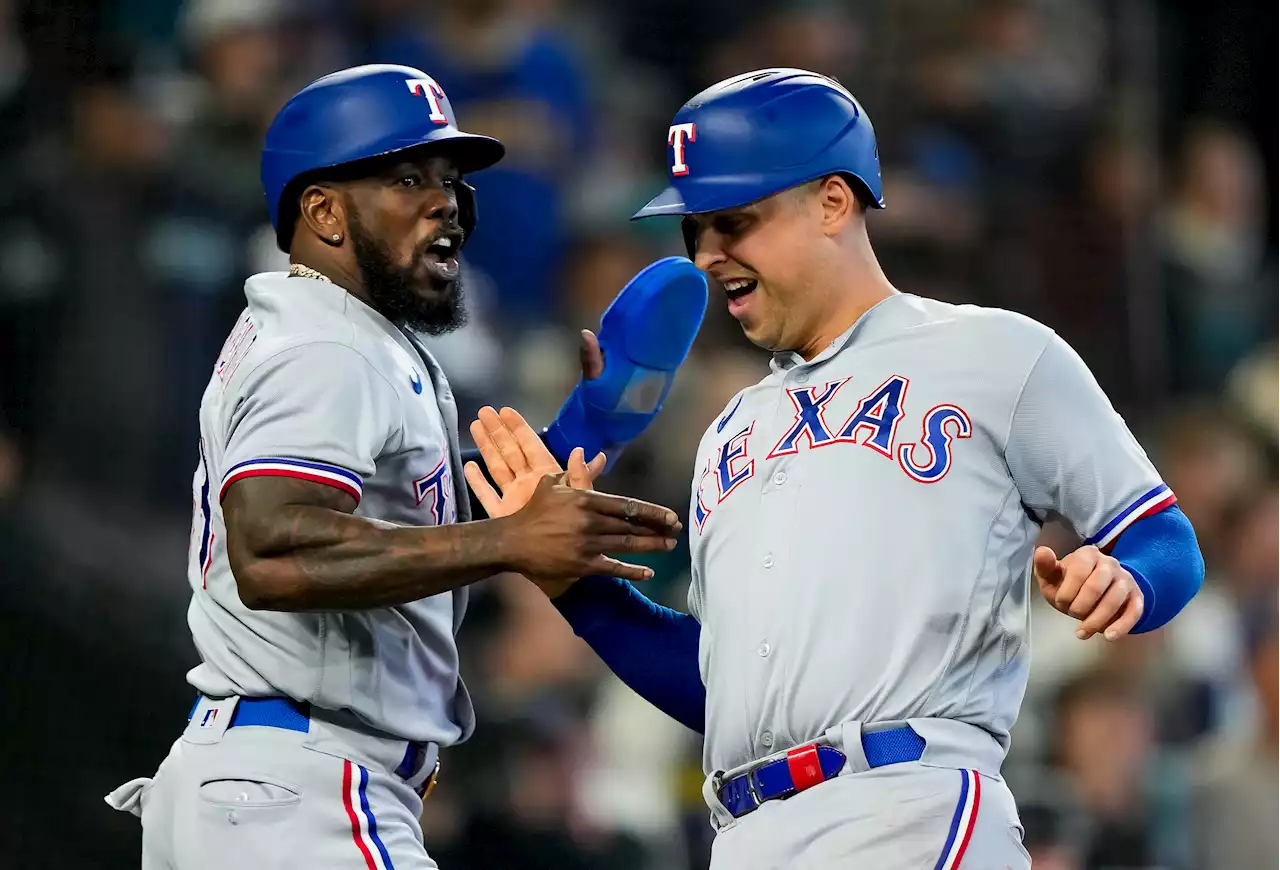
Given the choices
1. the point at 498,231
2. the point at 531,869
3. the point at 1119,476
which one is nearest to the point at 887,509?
the point at 1119,476

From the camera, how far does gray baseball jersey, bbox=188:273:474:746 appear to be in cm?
232

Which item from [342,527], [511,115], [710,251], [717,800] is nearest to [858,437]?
[710,251]

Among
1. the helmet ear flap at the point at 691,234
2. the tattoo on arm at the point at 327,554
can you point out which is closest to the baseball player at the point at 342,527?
the tattoo on arm at the point at 327,554

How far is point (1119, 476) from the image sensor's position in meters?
2.24

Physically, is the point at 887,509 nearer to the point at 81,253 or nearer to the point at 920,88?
the point at 81,253

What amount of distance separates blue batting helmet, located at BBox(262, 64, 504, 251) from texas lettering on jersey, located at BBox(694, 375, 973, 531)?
0.71 m

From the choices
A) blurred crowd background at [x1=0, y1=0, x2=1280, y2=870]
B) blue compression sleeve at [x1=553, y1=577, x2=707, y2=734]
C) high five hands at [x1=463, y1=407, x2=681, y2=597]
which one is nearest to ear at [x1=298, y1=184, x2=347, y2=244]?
high five hands at [x1=463, y1=407, x2=681, y2=597]

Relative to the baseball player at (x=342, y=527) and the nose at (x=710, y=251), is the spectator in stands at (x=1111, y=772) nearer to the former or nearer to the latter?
the baseball player at (x=342, y=527)

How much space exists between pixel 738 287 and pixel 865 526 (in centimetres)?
47

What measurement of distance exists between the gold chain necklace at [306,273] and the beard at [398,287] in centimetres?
7

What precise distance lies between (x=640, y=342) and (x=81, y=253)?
2.32 metres

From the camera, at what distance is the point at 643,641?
104 inches

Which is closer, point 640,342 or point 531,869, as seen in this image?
point 640,342

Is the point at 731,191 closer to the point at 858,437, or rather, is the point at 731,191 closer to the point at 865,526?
the point at 858,437
